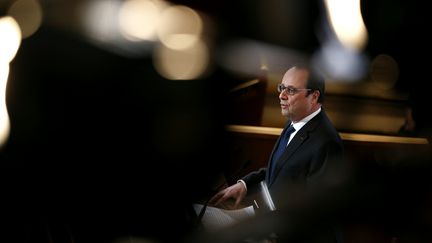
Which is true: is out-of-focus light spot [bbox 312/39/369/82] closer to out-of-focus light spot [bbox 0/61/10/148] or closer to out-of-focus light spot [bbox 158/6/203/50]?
out-of-focus light spot [bbox 158/6/203/50]

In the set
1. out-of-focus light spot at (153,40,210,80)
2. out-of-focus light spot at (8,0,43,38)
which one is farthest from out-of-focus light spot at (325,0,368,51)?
out-of-focus light spot at (8,0,43,38)

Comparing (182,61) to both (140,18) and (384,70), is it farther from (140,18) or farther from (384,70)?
(384,70)

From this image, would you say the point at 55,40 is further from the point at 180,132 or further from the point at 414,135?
the point at 414,135

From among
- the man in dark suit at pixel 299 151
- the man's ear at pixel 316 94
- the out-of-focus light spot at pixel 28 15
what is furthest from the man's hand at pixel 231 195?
the out-of-focus light spot at pixel 28 15

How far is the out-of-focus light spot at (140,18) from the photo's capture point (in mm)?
392

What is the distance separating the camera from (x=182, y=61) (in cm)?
38

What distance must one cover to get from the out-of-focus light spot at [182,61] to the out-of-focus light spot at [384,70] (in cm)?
14

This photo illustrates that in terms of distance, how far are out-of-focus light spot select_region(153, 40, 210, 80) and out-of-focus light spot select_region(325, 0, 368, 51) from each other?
11 cm

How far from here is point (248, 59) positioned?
401 millimetres

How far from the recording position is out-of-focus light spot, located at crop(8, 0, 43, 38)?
39 cm

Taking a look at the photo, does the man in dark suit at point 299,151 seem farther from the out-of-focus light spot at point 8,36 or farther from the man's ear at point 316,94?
the out-of-focus light spot at point 8,36

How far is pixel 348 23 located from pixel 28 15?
Answer: 0.26 meters

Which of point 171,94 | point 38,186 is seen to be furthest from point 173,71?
point 38,186

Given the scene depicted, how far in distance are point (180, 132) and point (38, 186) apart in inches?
5.7
